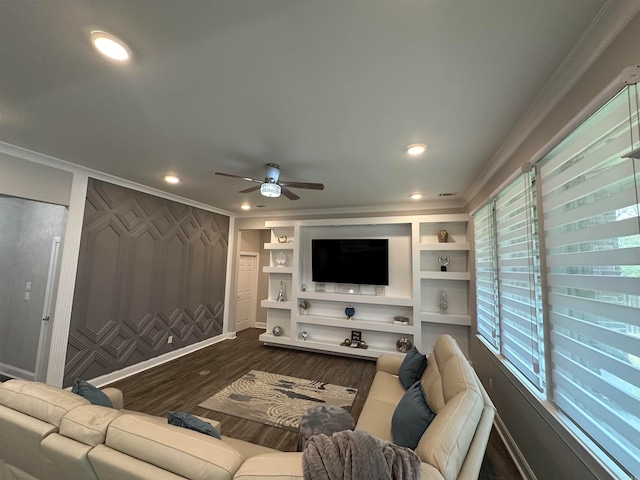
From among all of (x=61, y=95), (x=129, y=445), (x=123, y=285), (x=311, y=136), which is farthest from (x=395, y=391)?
(x=123, y=285)

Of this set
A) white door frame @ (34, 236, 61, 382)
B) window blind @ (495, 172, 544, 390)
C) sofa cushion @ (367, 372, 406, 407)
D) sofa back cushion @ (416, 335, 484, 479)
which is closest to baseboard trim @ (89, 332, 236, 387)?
white door frame @ (34, 236, 61, 382)

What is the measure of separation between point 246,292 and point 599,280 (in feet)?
20.3

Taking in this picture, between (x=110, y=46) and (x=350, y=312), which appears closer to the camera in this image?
(x=110, y=46)

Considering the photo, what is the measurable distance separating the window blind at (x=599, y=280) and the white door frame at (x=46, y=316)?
4.63 metres

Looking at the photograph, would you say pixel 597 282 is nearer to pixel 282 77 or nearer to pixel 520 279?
pixel 520 279

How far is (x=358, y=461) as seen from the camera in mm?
854

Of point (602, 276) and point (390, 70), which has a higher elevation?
point (390, 70)

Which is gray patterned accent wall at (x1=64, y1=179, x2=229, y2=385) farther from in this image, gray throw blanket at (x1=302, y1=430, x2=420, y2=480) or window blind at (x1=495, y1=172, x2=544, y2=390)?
window blind at (x1=495, y1=172, x2=544, y2=390)

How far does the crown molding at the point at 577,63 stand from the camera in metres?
1.01

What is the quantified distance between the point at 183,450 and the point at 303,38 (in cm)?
188

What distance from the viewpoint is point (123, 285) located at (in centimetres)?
348

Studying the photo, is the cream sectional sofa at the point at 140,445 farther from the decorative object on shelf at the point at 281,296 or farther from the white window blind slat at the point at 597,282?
the decorative object on shelf at the point at 281,296

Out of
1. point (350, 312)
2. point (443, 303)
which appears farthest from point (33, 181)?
point (443, 303)

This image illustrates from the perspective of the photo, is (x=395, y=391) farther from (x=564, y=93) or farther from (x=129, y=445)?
(x=564, y=93)
